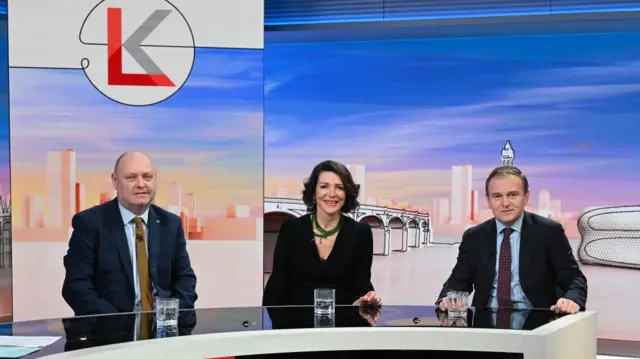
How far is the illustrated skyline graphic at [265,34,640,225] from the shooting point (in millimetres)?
4973

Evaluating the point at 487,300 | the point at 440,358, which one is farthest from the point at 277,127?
the point at 440,358

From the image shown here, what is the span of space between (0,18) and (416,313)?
357cm

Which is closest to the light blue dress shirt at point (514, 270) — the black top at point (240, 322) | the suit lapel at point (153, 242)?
the black top at point (240, 322)

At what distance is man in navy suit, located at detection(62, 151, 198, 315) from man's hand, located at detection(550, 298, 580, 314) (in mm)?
1562

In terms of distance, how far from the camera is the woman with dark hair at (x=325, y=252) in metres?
3.27

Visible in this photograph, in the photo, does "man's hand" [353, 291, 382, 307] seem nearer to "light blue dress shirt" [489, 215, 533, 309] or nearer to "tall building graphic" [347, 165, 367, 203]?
"light blue dress shirt" [489, 215, 533, 309]

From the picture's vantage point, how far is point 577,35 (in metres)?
4.98

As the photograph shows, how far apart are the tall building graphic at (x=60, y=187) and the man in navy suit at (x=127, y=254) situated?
679 millimetres

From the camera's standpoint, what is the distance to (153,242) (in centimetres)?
321

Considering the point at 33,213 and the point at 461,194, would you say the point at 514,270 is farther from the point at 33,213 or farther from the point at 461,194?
the point at 33,213

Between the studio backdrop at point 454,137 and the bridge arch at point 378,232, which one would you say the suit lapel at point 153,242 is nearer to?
the studio backdrop at point 454,137

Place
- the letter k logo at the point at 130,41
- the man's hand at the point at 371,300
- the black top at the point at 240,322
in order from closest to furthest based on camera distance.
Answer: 1. the black top at the point at 240,322
2. the man's hand at the point at 371,300
3. the letter k logo at the point at 130,41

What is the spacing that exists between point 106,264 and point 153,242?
22 centimetres

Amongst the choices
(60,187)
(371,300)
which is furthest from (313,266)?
(60,187)
